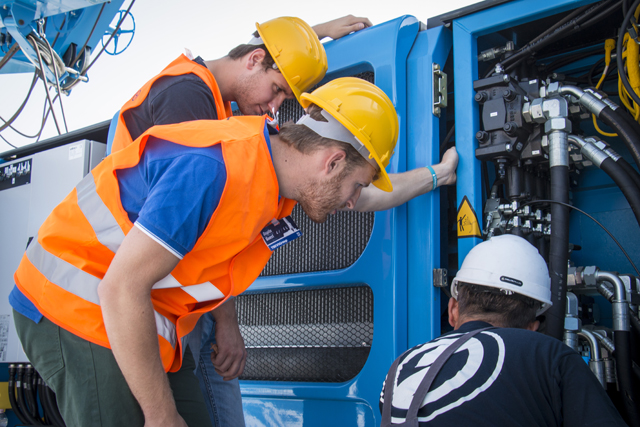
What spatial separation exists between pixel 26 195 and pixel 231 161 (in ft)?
8.19

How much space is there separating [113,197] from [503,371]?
1001 mm

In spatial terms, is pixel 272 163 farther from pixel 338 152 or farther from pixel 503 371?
pixel 503 371

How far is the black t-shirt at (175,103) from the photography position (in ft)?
4.94

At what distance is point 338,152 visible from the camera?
1.43m

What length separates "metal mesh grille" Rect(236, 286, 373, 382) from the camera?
1958 millimetres

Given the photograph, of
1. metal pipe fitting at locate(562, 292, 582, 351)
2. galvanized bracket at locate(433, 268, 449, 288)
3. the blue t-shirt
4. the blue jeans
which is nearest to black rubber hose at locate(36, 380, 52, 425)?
the blue jeans

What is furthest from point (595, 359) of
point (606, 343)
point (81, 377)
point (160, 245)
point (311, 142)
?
point (81, 377)

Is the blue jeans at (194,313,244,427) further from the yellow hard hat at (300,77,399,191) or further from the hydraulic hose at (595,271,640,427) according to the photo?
the hydraulic hose at (595,271,640,427)

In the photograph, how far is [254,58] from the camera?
193 centimetres

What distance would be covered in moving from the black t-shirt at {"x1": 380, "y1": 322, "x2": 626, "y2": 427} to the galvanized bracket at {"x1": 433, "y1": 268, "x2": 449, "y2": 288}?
575 mm

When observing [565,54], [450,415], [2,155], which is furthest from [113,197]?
[2,155]

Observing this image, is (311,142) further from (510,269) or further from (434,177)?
(510,269)

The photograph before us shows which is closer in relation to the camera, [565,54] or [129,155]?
[129,155]

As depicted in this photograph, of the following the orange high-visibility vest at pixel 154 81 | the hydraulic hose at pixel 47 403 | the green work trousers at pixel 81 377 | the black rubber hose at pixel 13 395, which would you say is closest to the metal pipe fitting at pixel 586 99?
the orange high-visibility vest at pixel 154 81
